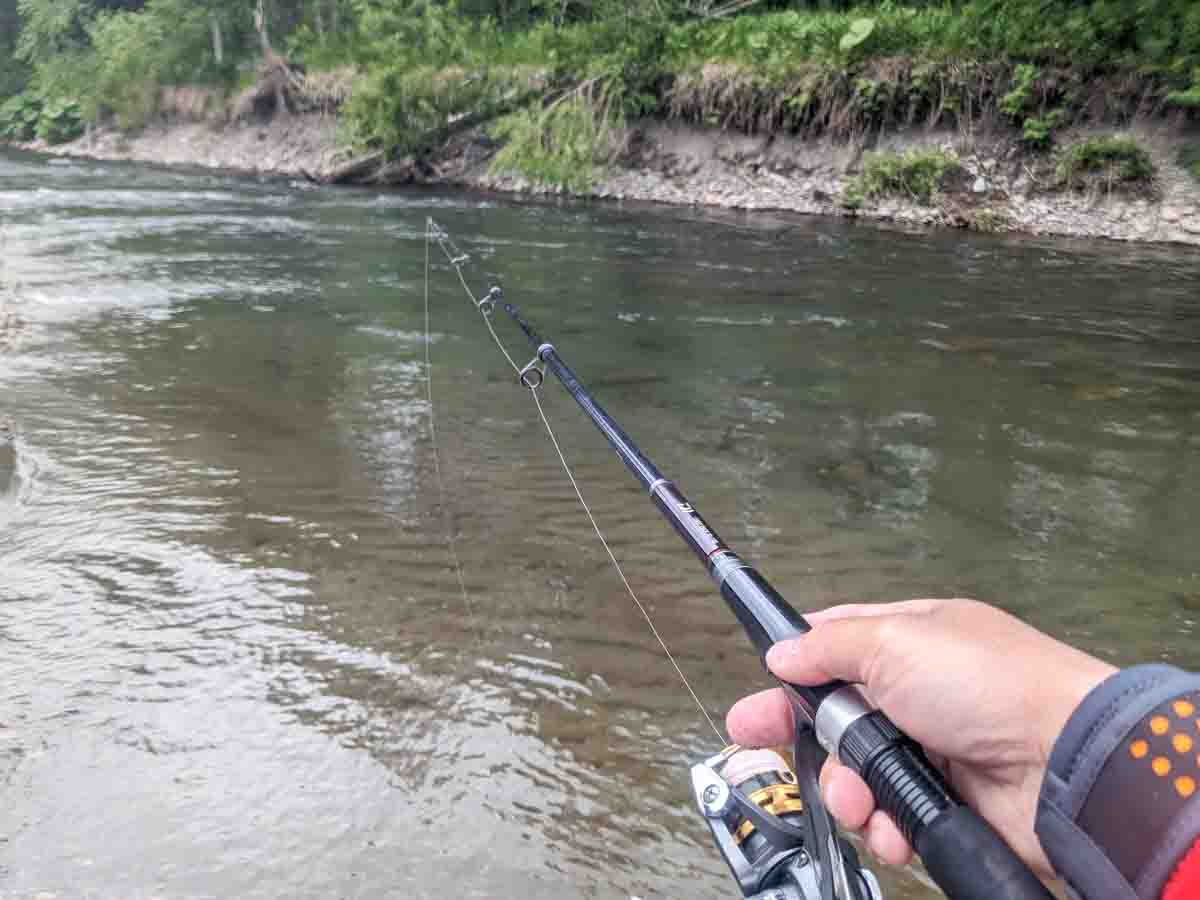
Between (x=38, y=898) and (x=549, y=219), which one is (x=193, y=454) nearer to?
(x=38, y=898)

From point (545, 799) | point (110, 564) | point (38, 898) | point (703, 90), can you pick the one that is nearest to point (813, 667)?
point (545, 799)

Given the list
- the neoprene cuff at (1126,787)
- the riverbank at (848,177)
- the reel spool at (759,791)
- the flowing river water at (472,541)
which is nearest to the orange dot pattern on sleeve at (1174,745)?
the neoprene cuff at (1126,787)

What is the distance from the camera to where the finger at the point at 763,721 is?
4.83ft

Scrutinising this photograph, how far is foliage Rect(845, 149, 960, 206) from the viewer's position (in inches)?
583

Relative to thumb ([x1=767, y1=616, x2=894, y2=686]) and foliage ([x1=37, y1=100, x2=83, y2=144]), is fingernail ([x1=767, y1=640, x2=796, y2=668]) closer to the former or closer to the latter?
thumb ([x1=767, y1=616, x2=894, y2=686])

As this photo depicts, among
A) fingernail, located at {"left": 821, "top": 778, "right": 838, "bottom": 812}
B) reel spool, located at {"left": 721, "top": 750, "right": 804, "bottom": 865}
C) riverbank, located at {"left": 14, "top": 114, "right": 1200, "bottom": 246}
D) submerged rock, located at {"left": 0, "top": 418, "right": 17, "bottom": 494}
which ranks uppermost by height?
riverbank, located at {"left": 14, "top": 114, "right": 1200, "bottom": 246}

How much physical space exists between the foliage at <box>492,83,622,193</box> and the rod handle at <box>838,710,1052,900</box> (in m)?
17.9

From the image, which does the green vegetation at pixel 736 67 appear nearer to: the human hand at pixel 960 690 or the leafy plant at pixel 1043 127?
the leafy plant at pixel 1043 127

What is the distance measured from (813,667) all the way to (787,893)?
387 mm

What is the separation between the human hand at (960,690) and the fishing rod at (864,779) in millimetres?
40

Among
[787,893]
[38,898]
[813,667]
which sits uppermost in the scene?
[813,667]

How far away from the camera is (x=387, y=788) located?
252 cm

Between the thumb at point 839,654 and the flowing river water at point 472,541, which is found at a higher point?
the thumb at point 839,654

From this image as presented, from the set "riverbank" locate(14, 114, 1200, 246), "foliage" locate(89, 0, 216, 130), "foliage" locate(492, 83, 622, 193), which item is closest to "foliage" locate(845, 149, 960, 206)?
"riverbank" locate(14, 114, 1200, 246)
